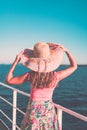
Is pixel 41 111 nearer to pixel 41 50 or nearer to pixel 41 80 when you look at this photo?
pixel 41 80

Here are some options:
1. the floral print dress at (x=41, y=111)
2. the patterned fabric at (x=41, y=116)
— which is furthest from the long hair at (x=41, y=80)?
the patterned fabric at (x=41, y=116)

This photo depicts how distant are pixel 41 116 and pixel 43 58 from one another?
57 cm

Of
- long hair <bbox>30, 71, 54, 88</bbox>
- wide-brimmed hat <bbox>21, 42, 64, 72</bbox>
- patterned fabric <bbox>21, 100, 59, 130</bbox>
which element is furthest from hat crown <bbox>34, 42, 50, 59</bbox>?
patterned fabric <bbox>21, 100, 59, 130</bbox>

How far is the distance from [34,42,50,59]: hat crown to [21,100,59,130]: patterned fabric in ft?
1.48

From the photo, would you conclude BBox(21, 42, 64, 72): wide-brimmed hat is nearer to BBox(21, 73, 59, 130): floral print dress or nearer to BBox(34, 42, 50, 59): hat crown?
BBox(34, 42, 50, 59): hat crown

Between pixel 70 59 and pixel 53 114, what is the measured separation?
1.87 feet

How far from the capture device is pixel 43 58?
276 centimetres

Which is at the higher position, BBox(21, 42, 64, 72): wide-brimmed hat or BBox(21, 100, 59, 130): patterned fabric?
BBox(21, 42, 64, 72): wide-brimmed hat

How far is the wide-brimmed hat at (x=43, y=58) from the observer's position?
273 cm

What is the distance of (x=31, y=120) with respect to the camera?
2.78 m

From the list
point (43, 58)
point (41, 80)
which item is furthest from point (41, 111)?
point (43, 58)

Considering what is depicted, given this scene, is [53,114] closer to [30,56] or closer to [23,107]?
[30,56]

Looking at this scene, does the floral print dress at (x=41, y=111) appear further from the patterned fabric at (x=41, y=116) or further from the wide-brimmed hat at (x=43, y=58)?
the wide-brimmed hat at (x=43, y=58)

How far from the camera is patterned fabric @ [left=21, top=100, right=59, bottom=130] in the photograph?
9.04 ft
